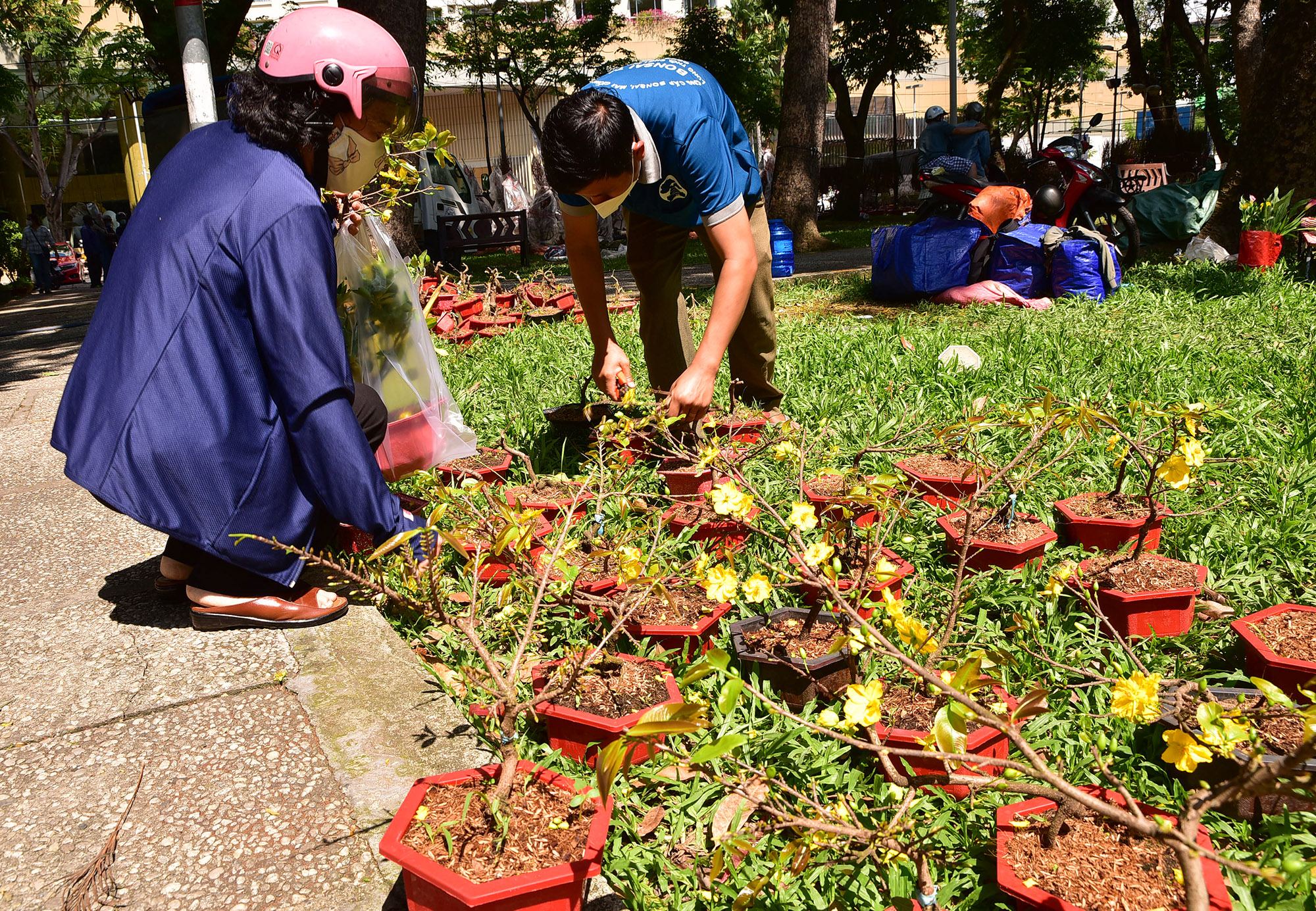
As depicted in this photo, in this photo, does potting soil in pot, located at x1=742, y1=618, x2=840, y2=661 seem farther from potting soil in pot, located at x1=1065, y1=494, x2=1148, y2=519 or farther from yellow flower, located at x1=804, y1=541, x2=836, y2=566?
potting soil in pot, located at x1=1065, y1=494, x2=1148, y2=519

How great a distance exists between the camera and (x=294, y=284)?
2205mm

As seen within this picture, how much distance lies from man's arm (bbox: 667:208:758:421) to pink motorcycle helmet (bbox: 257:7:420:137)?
1.03 m

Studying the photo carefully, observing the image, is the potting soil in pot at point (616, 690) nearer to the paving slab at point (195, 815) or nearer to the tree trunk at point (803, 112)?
the paving slab at point (195, 815)

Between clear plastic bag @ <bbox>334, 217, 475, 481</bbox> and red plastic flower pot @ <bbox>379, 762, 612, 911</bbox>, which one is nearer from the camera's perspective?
red plastic flower pot @ <bbox>379, 762, 612, 911</bbox>

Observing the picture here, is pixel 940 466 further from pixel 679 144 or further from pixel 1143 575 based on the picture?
pixel 679 144

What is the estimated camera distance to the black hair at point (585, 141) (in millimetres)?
2402

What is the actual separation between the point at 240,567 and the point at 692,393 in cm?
126

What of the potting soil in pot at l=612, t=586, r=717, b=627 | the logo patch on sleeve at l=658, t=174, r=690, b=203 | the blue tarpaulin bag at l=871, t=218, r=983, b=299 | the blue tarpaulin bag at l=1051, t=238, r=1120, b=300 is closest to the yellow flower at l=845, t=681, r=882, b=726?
the potting soil in pot at l=612, t=586, r=717, b=627

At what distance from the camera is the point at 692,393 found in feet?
8.29

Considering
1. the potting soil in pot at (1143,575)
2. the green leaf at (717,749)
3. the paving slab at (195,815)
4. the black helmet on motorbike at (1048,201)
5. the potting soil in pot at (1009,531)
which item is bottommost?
the paving slab at (195,815)

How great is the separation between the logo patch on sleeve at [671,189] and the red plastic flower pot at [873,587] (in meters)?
1.30

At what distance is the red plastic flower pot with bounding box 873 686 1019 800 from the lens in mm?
1635

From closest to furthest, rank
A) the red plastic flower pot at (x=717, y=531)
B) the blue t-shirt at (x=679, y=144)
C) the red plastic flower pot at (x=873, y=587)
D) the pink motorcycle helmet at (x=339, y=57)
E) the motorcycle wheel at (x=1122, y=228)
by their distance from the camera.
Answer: the red plastic flower pot at (x=873, y=587), the pink motorcycle helmet at (x=339, y=57), the red plastic flower pot at (x=717, y=531), the blue t-shirt at (x=679, y=144), the motorcycle wheel at (x=1122, y=228)

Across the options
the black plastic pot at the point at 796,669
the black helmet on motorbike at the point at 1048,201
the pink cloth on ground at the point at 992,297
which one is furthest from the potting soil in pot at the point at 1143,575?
the black helmet on motorbike at the point at 1048,201
